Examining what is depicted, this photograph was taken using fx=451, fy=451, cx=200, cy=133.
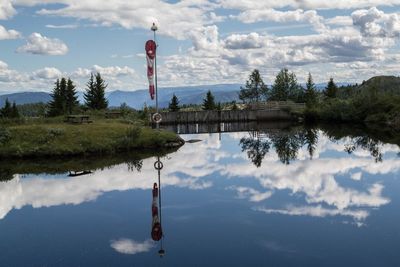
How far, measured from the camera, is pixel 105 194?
2734 cm

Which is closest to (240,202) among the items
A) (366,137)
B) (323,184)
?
(323,184)

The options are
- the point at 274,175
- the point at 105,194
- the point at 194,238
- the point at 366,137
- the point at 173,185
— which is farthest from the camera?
the point at 366,137

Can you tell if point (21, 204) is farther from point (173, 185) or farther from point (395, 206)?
point (395, 206)

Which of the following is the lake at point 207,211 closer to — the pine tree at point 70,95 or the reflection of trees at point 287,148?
the reflection of trees at point 287,148

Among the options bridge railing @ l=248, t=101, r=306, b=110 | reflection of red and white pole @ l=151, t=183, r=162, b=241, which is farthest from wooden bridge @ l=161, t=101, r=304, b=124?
reflection of red and white pole @ l=151, t=183, r=162, b=241

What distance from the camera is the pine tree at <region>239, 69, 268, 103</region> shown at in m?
143

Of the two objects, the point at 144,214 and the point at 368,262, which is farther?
the point at 144,214

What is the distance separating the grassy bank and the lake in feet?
11.2

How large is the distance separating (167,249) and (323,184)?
15.1 metres

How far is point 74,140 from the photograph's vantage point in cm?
4556

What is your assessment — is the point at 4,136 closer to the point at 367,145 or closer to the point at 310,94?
the point at 367,145

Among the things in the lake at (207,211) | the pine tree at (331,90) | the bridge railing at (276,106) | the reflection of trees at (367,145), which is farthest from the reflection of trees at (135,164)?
the pine tree at (331,90)

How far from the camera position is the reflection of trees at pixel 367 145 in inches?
1710

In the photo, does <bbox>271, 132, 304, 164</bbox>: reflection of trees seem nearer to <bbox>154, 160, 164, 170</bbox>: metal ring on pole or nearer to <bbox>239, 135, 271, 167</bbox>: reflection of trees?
<bbox>239, 135, 271, 167</bbox>: reflection of trees
